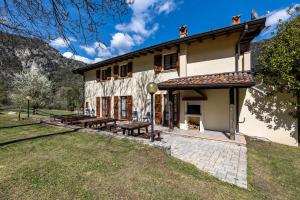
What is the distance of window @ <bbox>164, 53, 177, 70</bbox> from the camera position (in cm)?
1073

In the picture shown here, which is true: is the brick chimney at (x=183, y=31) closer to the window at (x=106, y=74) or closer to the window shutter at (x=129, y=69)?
the window shutter at (x=129, y=69)

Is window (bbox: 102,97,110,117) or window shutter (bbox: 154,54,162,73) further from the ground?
window shutter (bbox: 154,54,162,73)

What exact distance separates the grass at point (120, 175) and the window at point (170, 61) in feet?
20.6

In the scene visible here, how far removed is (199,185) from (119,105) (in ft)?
36.4

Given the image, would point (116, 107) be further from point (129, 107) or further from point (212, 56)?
point (212, 56)

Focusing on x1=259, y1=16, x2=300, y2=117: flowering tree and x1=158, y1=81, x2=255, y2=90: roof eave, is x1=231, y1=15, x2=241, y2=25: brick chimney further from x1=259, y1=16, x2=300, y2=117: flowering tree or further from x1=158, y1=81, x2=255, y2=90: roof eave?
x1=158, y1=81, x2=255, y2=90: roof eave

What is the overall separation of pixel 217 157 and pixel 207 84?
3256 mm

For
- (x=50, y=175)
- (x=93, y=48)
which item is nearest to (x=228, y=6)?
(x=93, y=48)

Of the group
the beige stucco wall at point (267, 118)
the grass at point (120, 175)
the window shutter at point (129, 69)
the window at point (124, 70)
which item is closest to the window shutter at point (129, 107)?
the window shutter at point (129, 69)

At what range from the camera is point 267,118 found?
8242 millimetres

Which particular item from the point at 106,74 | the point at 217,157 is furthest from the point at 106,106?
the point at 217,157

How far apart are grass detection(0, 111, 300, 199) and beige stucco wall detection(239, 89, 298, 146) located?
2.05 m

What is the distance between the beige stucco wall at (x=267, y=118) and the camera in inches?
308

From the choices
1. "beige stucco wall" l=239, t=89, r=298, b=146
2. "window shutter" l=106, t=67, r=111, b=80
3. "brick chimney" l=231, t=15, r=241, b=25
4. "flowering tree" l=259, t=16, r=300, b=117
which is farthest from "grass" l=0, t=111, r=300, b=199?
"window shutter" l=106, t=67, r=111, b=80
